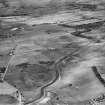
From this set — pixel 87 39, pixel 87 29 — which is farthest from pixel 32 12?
pixel 87 39

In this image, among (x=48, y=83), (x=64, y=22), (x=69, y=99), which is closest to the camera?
(x=69, y=99)

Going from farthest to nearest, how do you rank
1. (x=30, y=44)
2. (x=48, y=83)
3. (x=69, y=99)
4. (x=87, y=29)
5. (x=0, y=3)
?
(x=0, y=3), (x=87, y=29), (x=30, y=44), (x=48, y=83), (x=69, y=99)

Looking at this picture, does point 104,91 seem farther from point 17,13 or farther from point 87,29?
point 17,13

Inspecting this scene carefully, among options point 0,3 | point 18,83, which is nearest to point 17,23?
point 0,3

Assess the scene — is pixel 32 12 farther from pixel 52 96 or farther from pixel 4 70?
pixel 52 96

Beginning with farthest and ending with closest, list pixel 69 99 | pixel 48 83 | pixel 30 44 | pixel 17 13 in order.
Answer: pixel 17 13 → pixel 30 44 → pixel 48 83 → pixel 69 99

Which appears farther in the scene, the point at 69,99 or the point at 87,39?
the point at 87,39
